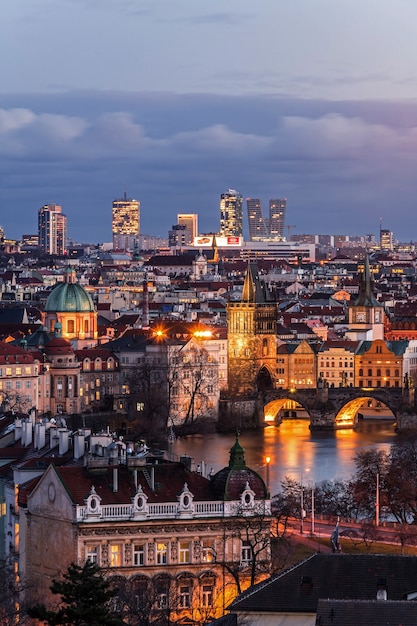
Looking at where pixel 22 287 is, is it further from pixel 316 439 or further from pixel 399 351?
pixel 316 439

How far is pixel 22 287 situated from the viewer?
431ft

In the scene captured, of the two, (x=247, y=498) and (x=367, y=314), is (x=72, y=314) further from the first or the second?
(x=247, y=498)

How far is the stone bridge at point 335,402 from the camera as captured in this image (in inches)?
3066

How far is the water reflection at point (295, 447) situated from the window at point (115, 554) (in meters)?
19.2

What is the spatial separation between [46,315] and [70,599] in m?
60.1

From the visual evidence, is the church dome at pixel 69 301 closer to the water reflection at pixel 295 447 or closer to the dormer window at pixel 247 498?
the water reflection at pixel 295 447

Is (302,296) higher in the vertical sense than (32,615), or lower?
higher

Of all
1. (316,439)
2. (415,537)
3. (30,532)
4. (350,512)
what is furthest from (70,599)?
(316,439)

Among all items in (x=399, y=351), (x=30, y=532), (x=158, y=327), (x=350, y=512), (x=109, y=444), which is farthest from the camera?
(x=399, y=351)

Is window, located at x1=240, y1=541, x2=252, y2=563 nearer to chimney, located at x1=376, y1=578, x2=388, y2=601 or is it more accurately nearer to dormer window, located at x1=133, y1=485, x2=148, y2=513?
dormer window, located at x1=133, y1=485, x2=148, y2=513

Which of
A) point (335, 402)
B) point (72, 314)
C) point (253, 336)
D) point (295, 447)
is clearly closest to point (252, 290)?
point (253, 336)

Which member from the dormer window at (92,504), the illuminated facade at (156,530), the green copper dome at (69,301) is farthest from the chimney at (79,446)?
the green copper dome at (69,301)

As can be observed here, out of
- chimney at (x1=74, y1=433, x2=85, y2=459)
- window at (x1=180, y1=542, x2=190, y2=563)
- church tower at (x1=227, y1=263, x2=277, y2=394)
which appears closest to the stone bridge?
church tower at (x1=227, y1=263, x2=277, y2=394)

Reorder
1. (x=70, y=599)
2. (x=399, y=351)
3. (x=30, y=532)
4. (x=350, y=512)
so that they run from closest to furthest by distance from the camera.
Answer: (x=70, y=599), (x=30, y=532), (x=350, y=512), (x=399, y=351)
